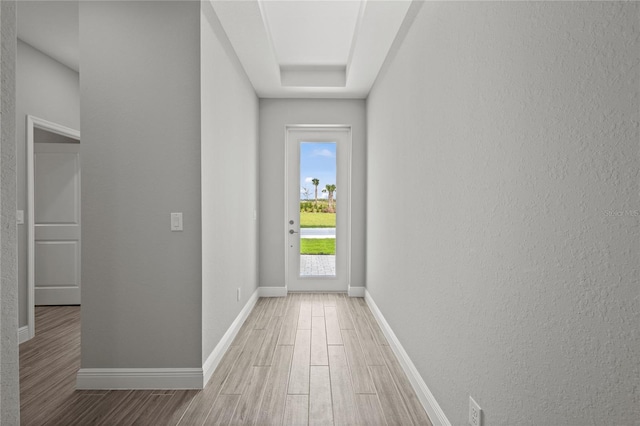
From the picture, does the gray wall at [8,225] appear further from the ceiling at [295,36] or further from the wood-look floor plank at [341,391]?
the ceiling at [295,36]

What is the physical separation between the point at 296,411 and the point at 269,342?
112 centimetres

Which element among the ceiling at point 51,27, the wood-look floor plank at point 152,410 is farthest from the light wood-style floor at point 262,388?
the ceiling at point 51,27

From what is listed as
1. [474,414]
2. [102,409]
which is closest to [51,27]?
[102,409]

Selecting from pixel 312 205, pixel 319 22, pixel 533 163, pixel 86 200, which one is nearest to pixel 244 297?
pixel 312 205

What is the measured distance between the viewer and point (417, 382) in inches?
90.2

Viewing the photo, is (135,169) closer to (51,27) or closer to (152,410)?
(152,410)

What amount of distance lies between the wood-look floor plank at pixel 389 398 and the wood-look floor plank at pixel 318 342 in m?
0.40

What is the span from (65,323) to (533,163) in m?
4.38

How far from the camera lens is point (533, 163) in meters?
1.14

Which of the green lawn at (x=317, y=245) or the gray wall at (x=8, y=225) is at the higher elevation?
the gray wall at (x=8, y=225)

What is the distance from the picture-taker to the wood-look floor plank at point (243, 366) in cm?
236

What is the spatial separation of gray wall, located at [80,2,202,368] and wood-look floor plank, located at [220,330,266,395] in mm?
385

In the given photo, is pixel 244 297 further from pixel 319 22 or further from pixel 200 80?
pixel 319 22

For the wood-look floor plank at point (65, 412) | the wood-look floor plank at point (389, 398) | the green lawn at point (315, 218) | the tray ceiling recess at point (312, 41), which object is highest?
the tray ceiling recess at point (312, 41)
